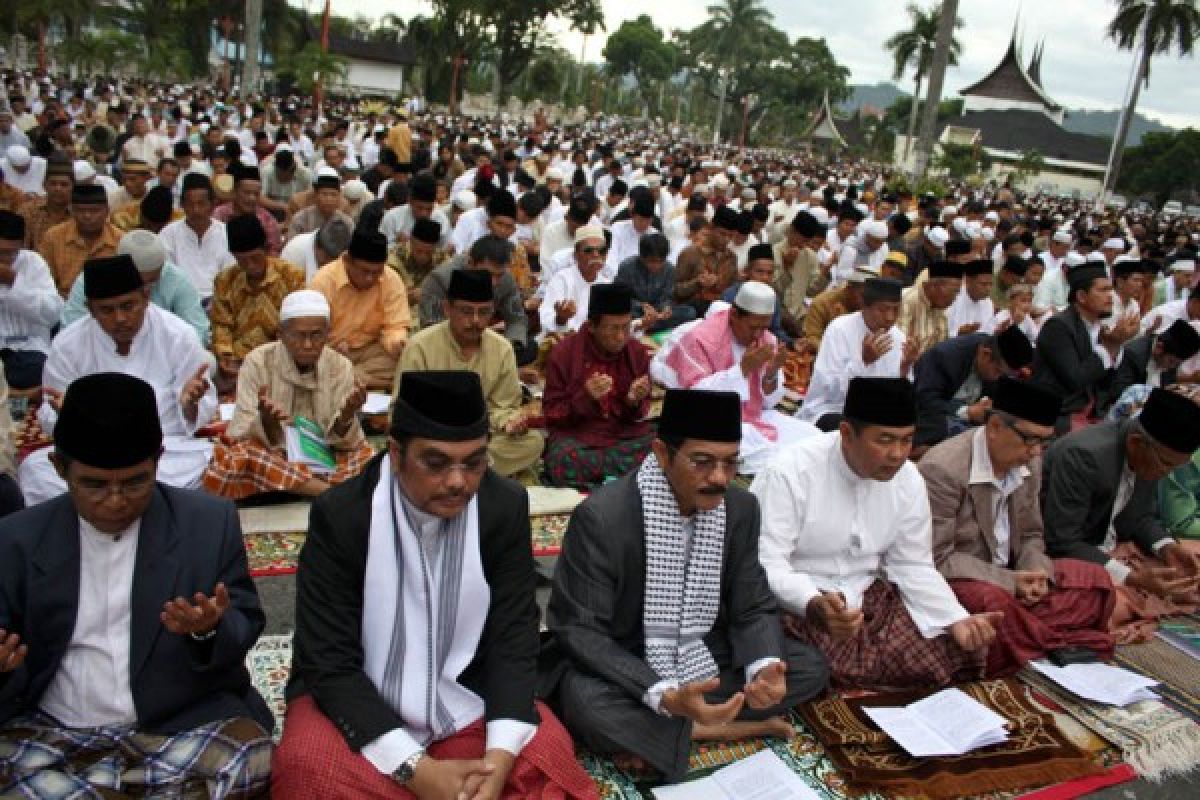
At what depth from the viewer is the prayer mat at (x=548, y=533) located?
13.2 ft

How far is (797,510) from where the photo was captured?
3133mm

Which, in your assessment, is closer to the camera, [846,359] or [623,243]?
[846,359]

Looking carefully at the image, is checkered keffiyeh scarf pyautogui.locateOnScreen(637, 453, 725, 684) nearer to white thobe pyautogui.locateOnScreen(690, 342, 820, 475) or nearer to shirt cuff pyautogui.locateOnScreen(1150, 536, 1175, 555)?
white thobe pyautogui.locateOnScreen(690, 342, 820, 475)

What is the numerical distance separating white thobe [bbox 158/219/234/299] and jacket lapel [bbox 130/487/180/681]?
454 centimetres

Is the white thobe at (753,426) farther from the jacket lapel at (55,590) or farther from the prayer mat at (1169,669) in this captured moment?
the jacket lapel at (55,590)

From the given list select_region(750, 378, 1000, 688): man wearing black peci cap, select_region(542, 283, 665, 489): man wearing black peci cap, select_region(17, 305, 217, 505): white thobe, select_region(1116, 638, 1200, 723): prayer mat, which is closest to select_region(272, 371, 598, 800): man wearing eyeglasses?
select_region(750, 378, 1000, 688): man wearing black peci cap

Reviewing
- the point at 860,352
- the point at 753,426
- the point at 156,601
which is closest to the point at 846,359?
the point at 860,352

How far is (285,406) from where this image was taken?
405 centimetres

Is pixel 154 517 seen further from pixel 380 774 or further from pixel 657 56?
pixel 657 56

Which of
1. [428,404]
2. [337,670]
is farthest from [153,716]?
[428,404]

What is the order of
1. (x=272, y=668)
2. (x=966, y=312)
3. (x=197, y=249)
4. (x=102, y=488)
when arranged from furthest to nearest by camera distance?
(x=966, y=312)
(x=197, y=249)
(x=272, y=668)
(x=102, y=488)

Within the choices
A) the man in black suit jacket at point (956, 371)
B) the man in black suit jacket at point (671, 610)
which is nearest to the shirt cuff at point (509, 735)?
the man in black suit jacket at point (671, 610)

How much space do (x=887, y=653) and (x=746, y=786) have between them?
2.73 ft

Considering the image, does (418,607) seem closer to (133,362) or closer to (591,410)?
(133,362)
